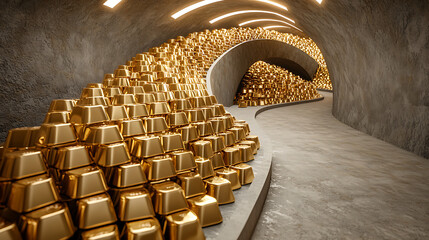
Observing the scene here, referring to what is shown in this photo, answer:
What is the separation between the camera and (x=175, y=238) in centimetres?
127

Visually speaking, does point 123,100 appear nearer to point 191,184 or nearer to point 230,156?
point 191,184

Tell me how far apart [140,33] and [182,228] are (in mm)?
6384

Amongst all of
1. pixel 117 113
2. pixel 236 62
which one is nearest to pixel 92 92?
pixel 117 113

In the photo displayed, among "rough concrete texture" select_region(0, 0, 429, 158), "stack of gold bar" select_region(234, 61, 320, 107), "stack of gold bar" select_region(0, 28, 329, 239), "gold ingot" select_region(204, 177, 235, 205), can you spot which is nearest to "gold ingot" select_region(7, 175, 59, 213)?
"stack of gold bar" select_region(0, 28, 329, 239)

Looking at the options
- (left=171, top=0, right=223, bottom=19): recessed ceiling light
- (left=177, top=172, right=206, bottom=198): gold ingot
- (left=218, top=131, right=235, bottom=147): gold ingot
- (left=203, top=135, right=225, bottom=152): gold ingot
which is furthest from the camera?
(left=171, top=0, right=223, bottom=19): recessed ceiling light

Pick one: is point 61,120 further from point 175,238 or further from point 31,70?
point 31,70

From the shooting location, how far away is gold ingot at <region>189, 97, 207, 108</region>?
2.82 m

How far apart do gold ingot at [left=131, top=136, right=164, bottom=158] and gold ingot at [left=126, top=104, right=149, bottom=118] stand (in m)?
0.34

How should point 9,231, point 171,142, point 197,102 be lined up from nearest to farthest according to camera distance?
point 9,231 < point 171,142 < point 197,102

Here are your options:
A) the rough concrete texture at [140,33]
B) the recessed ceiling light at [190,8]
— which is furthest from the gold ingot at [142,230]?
the recessed ceiling light at [190,8]

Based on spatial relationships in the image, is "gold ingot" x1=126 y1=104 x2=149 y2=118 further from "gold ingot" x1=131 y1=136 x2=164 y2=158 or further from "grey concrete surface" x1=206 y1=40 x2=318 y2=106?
"grey concrete surface" x1=206 y1=40 x2=318 y2=106

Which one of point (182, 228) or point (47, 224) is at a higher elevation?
point (47, 224)

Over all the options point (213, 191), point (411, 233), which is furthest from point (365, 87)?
point (213, 191)

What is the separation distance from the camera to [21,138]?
1.56 meters
